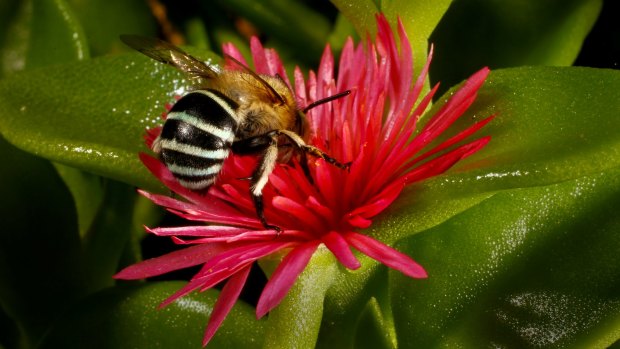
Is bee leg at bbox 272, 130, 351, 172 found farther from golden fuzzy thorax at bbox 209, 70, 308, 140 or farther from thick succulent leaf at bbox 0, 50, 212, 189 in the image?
thick succulent leaf at bbox 0, 50, 212, 189

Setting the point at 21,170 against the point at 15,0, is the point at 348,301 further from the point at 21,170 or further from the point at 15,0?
the point at 15,0

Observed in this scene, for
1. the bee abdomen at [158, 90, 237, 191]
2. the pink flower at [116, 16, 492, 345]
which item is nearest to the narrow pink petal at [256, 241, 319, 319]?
the pink flower at [116, 16, 492, 345]

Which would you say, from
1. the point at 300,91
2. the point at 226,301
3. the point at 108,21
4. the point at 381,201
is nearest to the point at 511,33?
the point at 300,91

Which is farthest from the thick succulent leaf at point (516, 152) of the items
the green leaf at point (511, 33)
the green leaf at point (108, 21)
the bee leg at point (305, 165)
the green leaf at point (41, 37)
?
the green leaf at point (108, 21)

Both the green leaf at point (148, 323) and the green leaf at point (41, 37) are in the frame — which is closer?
the green leaf at point (148, 323)

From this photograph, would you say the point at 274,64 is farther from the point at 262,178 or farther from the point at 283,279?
the point at 283,279

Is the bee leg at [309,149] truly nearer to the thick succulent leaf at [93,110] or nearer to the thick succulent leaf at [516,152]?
the thick succulent leaf at [516,152]
